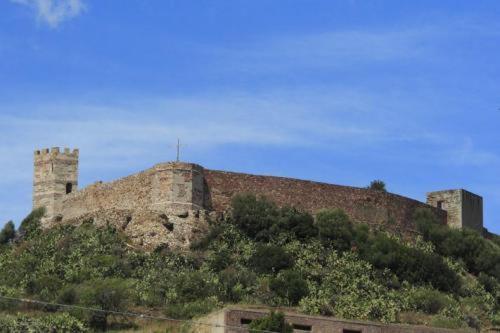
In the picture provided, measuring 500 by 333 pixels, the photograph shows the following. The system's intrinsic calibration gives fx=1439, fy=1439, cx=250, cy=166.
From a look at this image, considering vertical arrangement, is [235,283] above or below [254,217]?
below

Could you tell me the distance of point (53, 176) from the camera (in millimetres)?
64625

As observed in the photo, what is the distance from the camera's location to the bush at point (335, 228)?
5838 centimetres

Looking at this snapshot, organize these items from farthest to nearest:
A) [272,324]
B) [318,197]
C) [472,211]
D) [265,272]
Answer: [472,211], [318,197], [265,272], [272,324]

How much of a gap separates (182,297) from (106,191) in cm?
1054

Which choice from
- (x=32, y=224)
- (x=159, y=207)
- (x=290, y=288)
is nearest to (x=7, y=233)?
(x=32, y=224)

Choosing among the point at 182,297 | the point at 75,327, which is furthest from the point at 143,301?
the point at 75,327

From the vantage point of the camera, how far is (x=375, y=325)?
47.9 meters

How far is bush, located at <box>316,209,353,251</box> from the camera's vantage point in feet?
192

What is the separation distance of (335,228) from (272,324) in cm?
1400

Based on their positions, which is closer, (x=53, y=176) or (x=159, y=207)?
(x=159, y=207)

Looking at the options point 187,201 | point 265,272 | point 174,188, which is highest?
point 174,188

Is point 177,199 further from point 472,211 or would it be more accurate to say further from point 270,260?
point 472,211

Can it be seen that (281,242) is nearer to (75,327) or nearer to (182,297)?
(182,297)

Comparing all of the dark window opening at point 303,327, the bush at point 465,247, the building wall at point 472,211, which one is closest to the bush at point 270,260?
the dark window opening at point 303,327
